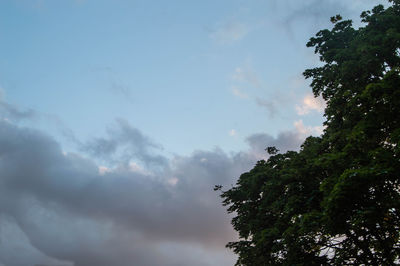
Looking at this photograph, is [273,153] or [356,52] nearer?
[356,52]

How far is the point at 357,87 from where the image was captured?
15.2 metres

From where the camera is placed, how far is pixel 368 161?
13.2 metres

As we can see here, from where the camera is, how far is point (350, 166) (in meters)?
13.3

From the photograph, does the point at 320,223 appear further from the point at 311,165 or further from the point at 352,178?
the point at 311,165

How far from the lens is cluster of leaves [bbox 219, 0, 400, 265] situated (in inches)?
481

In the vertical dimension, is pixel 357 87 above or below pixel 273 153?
below

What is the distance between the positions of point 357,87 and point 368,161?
4.10m

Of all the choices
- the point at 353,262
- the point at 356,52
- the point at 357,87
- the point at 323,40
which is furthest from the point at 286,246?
the point at 323,40

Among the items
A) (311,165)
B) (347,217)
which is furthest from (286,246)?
(347,217)

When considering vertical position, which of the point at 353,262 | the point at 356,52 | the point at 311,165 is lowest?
the point at 353,262

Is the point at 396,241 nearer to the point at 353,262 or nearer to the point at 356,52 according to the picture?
the point at 353,262

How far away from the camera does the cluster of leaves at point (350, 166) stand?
1222 cm

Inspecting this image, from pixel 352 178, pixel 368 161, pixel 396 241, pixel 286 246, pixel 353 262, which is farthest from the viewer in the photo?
pixel 286 246

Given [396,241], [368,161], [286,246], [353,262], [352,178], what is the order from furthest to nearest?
[286,246], [353,262], [396,241], [368,161], [352,178]
